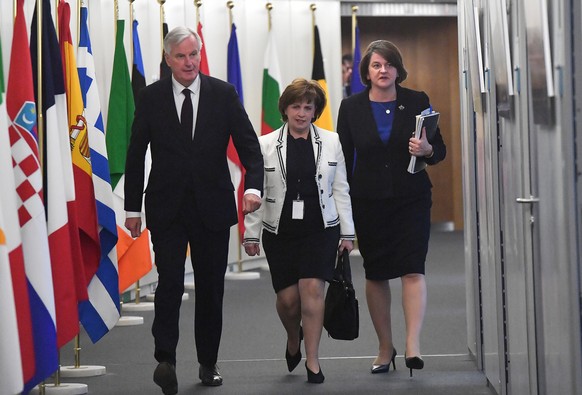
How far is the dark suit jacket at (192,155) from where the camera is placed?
511 centimetres

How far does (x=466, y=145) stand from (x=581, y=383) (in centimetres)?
281

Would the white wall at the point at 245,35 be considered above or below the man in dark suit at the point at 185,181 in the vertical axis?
above

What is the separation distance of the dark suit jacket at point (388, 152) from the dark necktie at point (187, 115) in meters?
0.81

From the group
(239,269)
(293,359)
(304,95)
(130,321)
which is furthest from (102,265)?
(239,269)

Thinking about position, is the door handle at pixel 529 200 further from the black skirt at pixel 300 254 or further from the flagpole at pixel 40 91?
the flagpole at pixel 40 91

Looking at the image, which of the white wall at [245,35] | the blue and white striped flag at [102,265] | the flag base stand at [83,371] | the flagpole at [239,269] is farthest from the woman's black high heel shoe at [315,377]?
the flagpole at [239,269]

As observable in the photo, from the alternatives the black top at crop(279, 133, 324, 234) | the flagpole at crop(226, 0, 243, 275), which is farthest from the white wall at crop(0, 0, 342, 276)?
the black top at crop(279, 133, 324, 234)

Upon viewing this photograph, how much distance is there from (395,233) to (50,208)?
1.63m

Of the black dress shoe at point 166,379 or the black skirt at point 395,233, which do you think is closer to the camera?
the black dress shoe at point 166,379

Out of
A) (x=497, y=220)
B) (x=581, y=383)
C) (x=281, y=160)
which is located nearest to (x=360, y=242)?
(x=281, y=160)

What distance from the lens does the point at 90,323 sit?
216 inches

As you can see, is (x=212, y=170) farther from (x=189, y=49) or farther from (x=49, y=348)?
(x=49, y=348)

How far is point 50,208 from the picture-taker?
490 centimetres

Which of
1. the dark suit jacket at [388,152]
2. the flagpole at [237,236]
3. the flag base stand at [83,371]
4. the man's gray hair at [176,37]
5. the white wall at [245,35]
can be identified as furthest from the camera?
the flagpole at [237,236]
